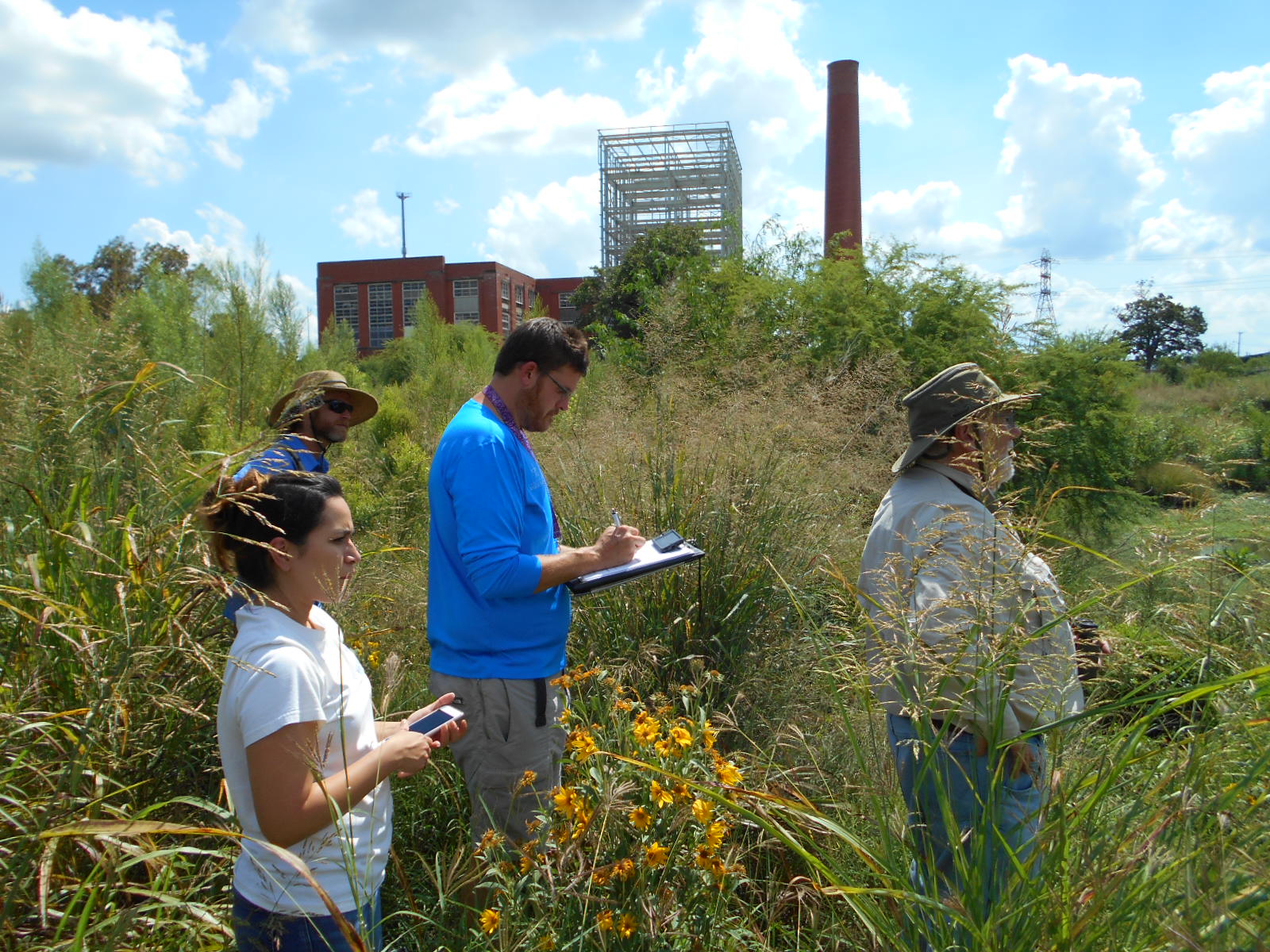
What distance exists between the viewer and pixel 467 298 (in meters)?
55.8

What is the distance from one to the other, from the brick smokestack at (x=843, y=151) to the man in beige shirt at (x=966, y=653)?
21604mm

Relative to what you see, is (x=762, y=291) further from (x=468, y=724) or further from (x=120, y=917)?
(x=120, y=917)

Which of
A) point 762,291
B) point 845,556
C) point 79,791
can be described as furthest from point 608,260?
point 79,791

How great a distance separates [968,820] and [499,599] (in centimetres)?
126

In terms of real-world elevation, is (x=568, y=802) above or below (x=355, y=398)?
below

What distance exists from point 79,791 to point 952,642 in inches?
75.8

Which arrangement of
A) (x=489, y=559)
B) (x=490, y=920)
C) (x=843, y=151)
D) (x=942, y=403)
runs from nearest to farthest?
1. (x=490, y=920)
2. (x=489, y=559)
3. (x=942, y=403)
4. (x=843, y=151)

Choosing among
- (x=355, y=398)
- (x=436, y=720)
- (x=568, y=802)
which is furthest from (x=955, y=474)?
(x=355, y=398)

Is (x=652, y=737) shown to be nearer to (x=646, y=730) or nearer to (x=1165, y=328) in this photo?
(x=646, y=730)

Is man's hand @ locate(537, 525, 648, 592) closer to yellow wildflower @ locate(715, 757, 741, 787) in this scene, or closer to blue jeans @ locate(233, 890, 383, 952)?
yellow wildflower @ locate(715, 757, 741, 787)

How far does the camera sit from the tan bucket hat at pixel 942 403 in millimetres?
2371

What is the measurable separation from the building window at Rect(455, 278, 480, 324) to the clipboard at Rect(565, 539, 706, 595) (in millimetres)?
54117

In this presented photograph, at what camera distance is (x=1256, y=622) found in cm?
Answer: 185

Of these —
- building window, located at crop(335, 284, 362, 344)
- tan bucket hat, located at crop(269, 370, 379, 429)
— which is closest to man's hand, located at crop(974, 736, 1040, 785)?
tan bucket hat, located at crop(269, 370, 379, 429)
